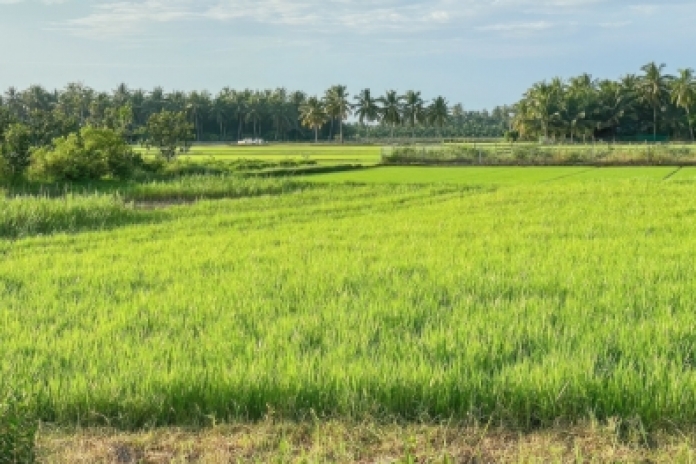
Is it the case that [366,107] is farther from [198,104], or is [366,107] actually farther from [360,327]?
[360,327]

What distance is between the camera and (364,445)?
3277 mm

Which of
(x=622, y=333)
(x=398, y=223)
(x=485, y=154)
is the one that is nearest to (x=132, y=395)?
(x=622, y=333)

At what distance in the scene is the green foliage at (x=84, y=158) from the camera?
2341 centimetres

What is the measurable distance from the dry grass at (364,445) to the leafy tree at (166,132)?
30395 mm

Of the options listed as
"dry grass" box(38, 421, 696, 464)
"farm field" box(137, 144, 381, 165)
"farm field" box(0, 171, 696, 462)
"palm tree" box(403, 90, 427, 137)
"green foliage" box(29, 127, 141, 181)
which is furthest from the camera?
"palm tree" box(403, 90, 427, 137)

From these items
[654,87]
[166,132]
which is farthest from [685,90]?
[166,132]

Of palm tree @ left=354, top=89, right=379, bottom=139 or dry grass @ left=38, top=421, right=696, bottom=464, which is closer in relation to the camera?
dry grass @ left=38, top=421, right=696, bottom=464

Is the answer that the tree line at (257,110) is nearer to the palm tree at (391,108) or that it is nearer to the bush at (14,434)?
the palm tree at (391,108)

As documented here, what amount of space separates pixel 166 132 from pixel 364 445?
31378mm

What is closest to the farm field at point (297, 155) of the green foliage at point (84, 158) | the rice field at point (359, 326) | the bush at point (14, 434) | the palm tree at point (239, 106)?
the green foliage at point (84, 158)

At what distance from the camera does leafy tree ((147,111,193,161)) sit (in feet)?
108

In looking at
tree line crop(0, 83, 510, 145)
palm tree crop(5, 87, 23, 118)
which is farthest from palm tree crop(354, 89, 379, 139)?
palm tree crop(5, 87, 23, 118)

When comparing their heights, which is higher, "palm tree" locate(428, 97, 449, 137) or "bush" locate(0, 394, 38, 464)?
"palm tree" locate(428, 97, 449, 137)

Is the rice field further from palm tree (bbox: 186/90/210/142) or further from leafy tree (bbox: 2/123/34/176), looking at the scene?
palm tree (bbox: 186/90/210/142)
